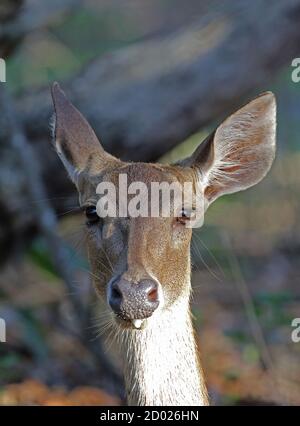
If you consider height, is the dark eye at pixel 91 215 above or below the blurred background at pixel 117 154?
below

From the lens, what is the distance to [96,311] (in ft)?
26.4

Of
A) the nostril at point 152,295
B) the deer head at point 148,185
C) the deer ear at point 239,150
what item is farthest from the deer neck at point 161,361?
the deer ear at point 239,150

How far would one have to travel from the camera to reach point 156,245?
204 inches

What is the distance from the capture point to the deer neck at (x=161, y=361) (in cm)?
533

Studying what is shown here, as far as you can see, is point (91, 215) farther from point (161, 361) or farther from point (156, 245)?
point (161, 361)

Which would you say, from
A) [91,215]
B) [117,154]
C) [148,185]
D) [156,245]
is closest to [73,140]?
[91,215]

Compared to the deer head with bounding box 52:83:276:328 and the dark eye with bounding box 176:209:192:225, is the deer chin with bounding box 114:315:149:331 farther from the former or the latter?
the dark eye with bounding box 176:209:192:225

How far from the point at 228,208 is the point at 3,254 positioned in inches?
162

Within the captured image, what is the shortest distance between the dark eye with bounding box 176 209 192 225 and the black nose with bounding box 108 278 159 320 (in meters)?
0.53

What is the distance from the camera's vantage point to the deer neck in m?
5.33

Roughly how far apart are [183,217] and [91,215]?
458 mm

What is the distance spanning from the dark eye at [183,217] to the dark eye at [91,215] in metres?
0.40

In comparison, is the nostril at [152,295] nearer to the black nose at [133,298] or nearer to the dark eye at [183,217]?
the black nose at [133,298]

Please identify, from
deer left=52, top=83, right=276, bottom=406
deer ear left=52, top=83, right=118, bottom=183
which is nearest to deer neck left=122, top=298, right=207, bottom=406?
deer left=52, top=83, right=276, bottom=406
